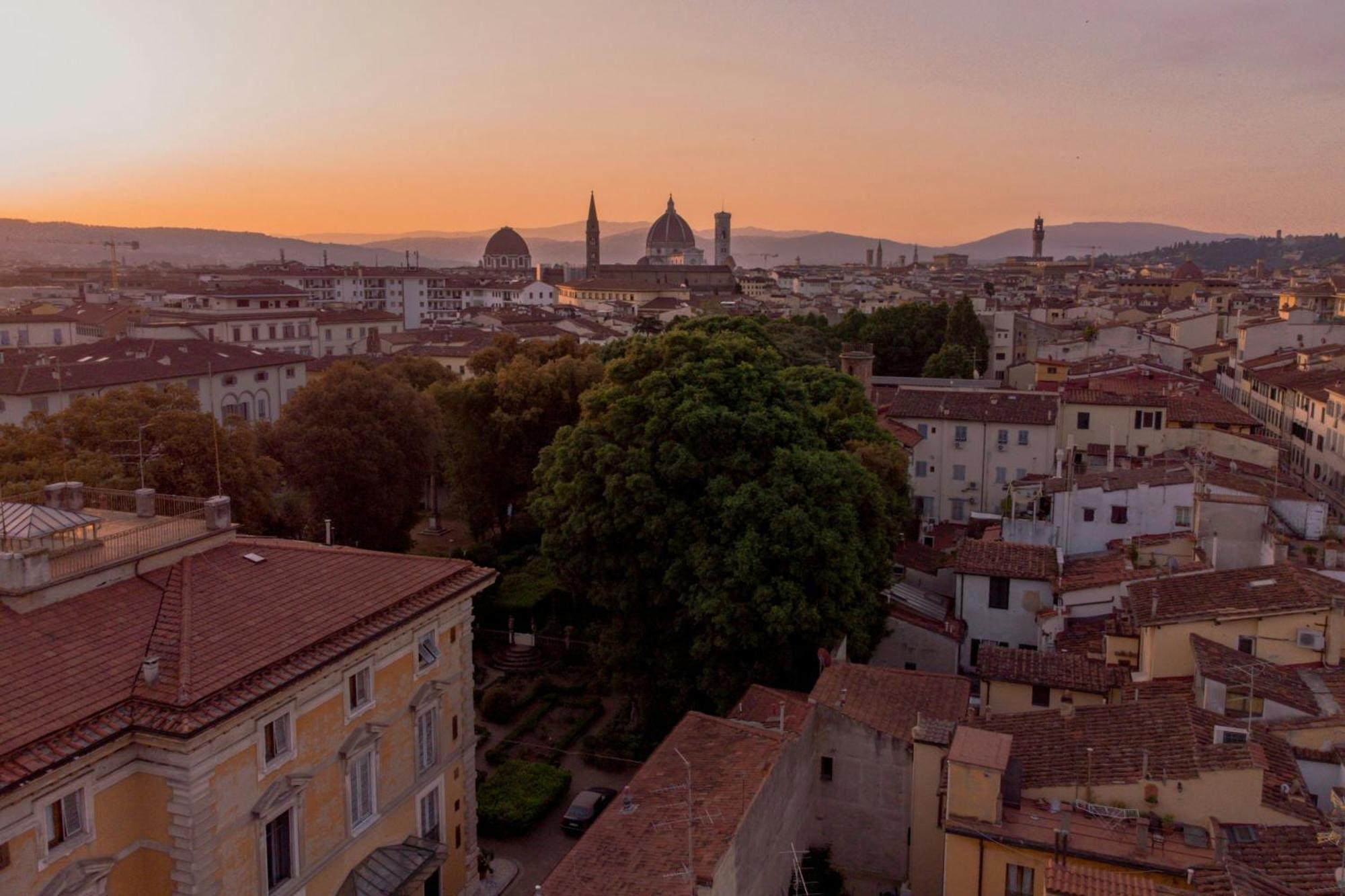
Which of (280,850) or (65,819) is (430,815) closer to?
(280,850)

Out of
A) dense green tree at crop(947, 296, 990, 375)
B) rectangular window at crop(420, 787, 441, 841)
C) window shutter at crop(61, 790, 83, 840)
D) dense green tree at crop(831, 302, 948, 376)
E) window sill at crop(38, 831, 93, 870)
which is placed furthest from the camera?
dense green tree at crop(831, 302, 948, 376)

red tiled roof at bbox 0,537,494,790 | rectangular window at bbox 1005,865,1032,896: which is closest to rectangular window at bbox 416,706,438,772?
red tiled roof at bbox 0,537,494,790

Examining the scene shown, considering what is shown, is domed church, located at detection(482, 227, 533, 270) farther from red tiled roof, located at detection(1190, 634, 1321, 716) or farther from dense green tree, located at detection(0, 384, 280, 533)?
red tiled roof, located at detection(1190, 634, 1321, 716)

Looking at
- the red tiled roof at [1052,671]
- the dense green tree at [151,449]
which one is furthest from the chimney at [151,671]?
the red tiled roof at [1052,671]

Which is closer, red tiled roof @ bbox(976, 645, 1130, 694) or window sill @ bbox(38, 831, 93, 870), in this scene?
window sill @ bbox(38, 831, 93, 870)

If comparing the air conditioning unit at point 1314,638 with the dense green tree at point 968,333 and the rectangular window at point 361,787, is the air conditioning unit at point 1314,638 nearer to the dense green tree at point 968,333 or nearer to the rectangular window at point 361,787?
the rectangular window at point 361,787

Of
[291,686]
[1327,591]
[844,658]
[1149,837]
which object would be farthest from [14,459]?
[1327,591]
